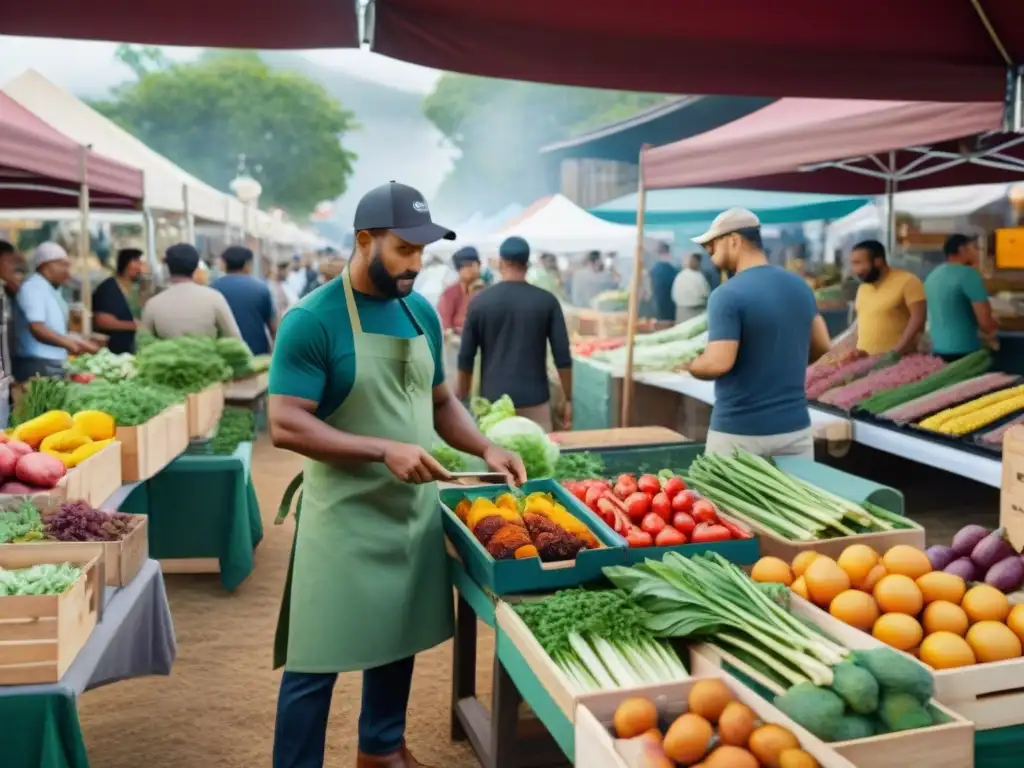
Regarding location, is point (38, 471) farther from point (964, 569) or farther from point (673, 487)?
point (964, 569)

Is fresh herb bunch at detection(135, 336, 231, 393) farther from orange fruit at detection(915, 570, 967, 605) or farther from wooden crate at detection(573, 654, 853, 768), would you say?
orange fruit at detection(915, 570, 967, 605)

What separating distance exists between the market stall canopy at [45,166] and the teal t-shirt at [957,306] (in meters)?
6.47

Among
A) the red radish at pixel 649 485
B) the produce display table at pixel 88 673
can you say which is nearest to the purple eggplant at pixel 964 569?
the red radish at pixel 649 485

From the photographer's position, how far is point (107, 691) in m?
4.61

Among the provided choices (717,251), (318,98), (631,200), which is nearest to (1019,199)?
(631,200)

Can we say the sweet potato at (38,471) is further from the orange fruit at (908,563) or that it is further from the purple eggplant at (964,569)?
the purple eggplant at (964,569)

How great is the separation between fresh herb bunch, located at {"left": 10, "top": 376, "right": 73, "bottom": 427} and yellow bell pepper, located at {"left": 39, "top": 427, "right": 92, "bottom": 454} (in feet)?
1.88

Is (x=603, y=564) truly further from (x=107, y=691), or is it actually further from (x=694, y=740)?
(x=107, y=691)

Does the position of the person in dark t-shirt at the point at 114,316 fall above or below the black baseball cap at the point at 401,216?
below

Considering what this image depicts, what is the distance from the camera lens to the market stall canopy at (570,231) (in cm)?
1589

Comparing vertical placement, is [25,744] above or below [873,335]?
below

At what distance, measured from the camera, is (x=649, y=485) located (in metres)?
3.67

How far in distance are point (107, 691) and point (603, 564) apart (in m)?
2.79

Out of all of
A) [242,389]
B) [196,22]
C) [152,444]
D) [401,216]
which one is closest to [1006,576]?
[401,216]
